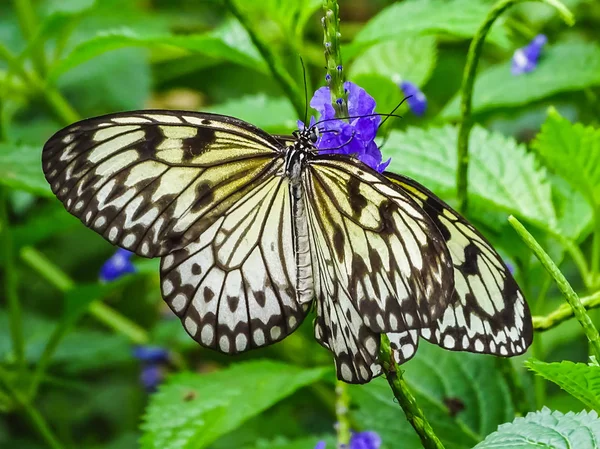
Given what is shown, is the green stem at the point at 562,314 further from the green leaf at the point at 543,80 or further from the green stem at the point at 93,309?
the green stem at the point at 93,309

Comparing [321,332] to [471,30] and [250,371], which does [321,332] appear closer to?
[250,371]

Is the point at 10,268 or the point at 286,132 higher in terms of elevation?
the point at 286,132

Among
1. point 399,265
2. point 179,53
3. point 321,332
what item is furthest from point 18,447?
point 399,265

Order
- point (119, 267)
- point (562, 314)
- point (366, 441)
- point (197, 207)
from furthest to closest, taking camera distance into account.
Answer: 1. point (119, 267)
2. point (366, 441)
3. point (197, 207)
4. point (562, 314)

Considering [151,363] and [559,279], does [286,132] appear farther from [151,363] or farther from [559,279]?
[151,363]

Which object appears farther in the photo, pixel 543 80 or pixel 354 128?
pixel 543 80

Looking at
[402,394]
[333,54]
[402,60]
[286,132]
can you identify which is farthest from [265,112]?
[402,394]

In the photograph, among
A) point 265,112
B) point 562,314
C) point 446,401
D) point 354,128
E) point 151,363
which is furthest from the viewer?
point 151,363
